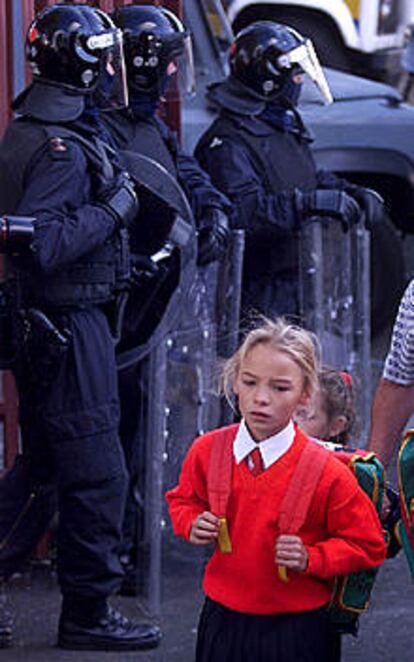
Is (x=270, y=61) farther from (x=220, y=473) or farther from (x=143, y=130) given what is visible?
(x=220, y=473)

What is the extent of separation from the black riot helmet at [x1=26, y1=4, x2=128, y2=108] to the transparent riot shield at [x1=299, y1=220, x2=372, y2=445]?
1.72m

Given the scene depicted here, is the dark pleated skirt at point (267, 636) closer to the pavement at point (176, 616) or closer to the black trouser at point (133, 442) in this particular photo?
the pavement at point (176, 616)

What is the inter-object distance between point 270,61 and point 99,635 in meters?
2.57

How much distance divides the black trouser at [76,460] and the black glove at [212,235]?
2.73 feet

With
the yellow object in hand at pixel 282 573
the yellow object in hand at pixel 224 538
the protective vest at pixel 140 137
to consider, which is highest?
the protective vest at pixel 140 137

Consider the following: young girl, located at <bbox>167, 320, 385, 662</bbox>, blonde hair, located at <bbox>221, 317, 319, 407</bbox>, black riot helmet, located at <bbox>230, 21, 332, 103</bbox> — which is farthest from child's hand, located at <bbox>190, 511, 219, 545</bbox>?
black riot helmet, located at <bbox>230, 21, 332, 103</bbox>

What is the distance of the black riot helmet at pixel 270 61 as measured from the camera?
694cm

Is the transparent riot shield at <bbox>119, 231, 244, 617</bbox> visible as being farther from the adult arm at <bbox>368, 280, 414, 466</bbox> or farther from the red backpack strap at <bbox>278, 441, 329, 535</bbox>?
the red backpack strap at <bbox>278, 441, 329, 535</bbox>

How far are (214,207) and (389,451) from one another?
208 centimetres

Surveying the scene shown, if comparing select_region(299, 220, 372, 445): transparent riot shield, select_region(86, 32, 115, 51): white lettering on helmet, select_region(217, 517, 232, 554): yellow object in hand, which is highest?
select_region(86, 32, 115, 51): white lettering on helmet

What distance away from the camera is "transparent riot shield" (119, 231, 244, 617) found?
227 inches

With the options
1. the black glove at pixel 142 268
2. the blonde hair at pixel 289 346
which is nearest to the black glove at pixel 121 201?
the black glove at pixel 142 268

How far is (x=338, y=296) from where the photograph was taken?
24.5ft

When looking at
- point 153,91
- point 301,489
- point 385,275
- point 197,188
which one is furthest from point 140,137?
point 385,275
